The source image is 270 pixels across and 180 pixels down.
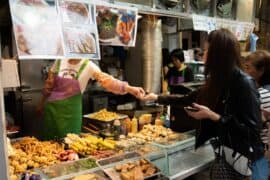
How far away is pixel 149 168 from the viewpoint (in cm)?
207

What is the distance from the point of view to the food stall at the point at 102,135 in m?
1.73

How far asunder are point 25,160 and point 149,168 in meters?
0.82

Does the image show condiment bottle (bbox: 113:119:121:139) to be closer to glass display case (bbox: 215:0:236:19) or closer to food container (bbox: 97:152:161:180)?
food container (bbox: 97:152:161:180)

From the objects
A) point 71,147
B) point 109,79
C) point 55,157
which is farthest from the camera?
point 109,79

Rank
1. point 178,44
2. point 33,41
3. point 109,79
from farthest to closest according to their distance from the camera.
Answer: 1. point 178,44
2. point 109,79
3. point 33,41

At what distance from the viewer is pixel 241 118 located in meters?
1.94

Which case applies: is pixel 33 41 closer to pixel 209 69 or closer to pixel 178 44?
pixel 209 69

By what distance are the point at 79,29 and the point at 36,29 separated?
0.29 metres

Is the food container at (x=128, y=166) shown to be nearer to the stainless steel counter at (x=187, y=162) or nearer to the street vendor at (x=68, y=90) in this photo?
the stainless steel counter at (x=187, y=162)

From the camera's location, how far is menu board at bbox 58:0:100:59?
1.82 metres

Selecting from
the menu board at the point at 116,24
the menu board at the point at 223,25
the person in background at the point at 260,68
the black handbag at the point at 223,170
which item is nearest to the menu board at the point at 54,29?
the menu board at the point at 116,24

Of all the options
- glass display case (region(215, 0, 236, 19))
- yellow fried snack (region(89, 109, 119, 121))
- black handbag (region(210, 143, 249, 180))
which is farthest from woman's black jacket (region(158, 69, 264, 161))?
glass display case (region(215, 0, 236, 19))

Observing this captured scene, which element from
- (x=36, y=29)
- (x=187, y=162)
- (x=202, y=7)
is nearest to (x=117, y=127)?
(x=187, y=162)

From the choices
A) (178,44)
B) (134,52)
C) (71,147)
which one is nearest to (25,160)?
(71,147)
